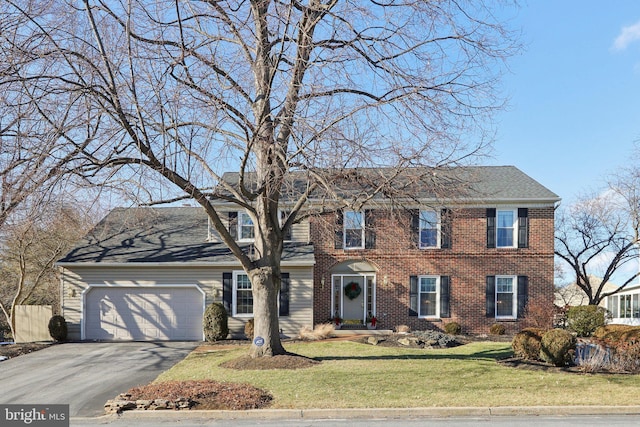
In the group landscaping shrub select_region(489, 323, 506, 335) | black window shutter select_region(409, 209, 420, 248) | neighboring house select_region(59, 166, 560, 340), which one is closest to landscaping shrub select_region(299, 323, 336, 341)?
neighboring house select_region(59, 166, 560, 340)

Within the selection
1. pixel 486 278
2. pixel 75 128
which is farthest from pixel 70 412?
pixel 486 278

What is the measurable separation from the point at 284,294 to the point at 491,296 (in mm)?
8513

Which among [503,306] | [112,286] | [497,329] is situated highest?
[112,286]

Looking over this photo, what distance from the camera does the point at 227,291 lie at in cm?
2350

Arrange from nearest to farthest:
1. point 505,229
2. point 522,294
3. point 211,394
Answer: point 211,394
point 522,294
point 505,229

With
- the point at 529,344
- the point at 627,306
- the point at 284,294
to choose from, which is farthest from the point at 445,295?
the point at 627,306

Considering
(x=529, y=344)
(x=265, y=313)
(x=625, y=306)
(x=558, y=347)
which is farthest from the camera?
(x=625, y=306)

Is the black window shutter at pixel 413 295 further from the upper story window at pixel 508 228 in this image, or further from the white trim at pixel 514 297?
the upper story window at pixel 508 228

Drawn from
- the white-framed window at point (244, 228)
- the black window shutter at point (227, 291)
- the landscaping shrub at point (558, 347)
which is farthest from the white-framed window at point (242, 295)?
the landscaping shrub at point (558, 347)

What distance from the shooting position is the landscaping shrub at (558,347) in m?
15.2

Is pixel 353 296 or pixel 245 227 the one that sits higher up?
pixel 245 227

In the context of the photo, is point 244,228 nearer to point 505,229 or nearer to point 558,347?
point 505,229

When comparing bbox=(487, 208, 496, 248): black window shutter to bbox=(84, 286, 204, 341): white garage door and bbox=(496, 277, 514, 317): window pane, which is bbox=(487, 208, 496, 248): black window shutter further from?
bbox=(84, 286, 204, 341): white garage door

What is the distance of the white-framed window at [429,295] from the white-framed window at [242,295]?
6961mm
